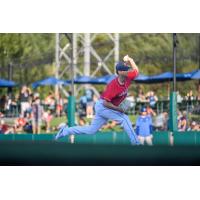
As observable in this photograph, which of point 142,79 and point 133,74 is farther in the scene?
point 142,79

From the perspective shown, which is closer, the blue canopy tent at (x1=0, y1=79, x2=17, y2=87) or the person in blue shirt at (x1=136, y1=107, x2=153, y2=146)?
the person in blue shirt at (x1=136, y1=107, x2=153, y2=146)

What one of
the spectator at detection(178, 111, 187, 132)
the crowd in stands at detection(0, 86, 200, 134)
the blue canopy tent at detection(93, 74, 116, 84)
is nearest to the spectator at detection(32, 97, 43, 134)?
the crowd in stands at detection(0, 86, 200, 134)

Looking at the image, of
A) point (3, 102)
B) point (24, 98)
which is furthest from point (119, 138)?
point (3, 102)

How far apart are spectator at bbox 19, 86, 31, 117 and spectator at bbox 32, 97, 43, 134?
0.13 metres

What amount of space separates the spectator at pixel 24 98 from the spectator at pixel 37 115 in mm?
126

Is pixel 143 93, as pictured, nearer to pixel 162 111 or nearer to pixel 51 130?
pixel 162 111

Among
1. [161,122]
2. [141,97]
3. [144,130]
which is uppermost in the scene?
[141,97]

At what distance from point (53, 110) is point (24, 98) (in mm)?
481

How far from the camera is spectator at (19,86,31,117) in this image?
54.3 ft

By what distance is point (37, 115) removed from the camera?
16406 mm

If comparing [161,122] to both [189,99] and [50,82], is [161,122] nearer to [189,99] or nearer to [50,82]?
[189,99]

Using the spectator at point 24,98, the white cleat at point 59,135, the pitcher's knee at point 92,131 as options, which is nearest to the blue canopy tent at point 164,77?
the pitcher's knee at point 92,131

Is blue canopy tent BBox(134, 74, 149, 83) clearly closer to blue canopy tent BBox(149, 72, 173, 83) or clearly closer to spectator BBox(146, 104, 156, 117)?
blue canopy tent BBox(149, 72, 173, 83)

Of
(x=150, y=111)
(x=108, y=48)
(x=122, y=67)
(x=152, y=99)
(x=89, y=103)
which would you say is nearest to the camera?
(x=122, y=67)
